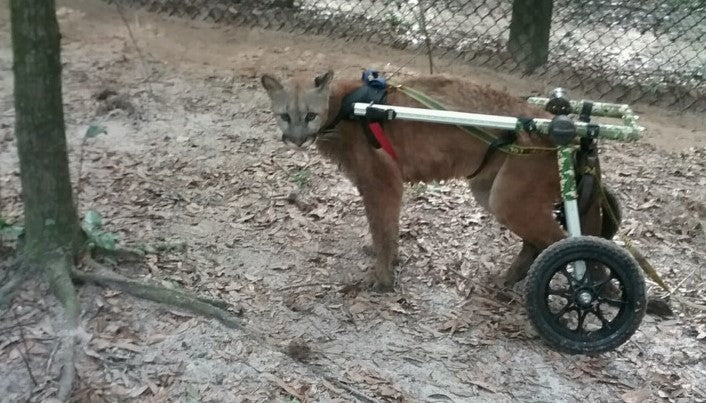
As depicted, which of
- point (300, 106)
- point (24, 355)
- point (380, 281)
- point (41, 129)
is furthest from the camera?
point (380, 281)

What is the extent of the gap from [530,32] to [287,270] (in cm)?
461

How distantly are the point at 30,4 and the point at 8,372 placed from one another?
178 centimetres

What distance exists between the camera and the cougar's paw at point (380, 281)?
4.73m

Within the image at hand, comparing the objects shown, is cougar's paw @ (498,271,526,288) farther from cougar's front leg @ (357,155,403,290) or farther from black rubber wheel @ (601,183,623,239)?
cougar's front leg @ (357,155,403,290)

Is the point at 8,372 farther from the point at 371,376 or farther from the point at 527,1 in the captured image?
the point at 527,1

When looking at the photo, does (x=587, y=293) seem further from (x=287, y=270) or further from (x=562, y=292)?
(x=287, y=270)

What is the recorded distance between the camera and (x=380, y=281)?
4730 mm

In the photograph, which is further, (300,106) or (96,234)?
(96,234)

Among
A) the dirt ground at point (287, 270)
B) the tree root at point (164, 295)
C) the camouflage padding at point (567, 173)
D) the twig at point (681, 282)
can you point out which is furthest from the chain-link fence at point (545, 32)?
the tree root at point (164, 295)

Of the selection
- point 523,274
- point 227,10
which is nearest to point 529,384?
point 523,274

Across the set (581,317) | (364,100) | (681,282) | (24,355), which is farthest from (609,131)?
(24,355)

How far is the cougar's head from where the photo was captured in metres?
4.24

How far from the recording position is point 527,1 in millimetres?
7996

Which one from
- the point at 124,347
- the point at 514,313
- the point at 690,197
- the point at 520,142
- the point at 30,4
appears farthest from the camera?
the point at 690,197
